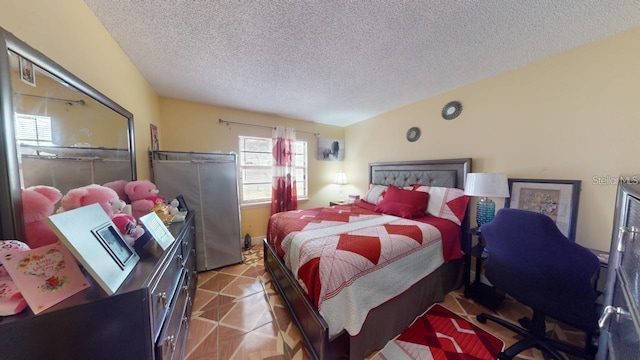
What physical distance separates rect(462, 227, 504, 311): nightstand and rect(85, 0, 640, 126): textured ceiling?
1644mm

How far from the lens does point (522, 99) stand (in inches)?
72.5

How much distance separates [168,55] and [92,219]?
5.29 feet

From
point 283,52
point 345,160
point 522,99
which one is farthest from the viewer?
point 345,160

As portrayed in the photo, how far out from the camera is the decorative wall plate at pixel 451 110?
7.54 feet

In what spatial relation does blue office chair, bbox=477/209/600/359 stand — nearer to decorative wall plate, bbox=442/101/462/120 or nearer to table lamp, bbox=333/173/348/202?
decorative wall plate, bbox=442/101/462/120

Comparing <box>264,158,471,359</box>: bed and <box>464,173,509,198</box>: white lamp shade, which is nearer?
<box>264,158,471,359</box>: bed

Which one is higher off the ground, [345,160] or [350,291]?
[345,160]

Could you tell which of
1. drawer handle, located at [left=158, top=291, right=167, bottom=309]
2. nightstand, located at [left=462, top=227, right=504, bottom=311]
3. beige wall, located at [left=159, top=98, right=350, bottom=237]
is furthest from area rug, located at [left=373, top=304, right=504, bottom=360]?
beige wall, located at [left=159, top=98, right=350, bottom=237]

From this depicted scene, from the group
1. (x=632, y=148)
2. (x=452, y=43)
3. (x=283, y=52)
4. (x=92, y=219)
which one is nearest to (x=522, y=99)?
(x=632, y=148)

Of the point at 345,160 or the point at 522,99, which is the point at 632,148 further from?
the point at 345,160

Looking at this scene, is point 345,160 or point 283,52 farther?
point 345,160

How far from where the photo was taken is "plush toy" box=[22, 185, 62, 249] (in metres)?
0.71

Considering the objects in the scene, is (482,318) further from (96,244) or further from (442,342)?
(96,244)

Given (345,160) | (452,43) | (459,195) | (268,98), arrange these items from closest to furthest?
1. (452,43)
2. (459,195)
3. (268,98)
4. (345,160)
